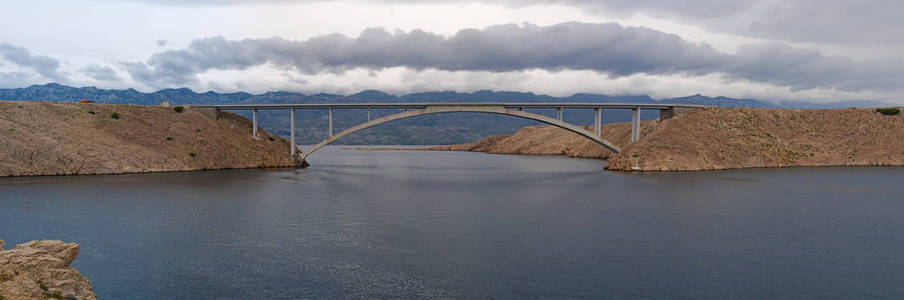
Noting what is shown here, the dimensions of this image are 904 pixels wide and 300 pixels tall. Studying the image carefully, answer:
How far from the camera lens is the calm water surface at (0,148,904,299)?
15766mm

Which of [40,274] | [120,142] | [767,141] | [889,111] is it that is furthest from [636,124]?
[40,274]

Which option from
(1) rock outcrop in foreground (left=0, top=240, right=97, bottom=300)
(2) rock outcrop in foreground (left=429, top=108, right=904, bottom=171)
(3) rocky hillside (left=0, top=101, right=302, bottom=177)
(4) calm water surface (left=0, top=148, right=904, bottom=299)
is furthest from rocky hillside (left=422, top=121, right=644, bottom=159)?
(1) rock outcrop in foreground (left=0, top=240, right=97, bottom=300)

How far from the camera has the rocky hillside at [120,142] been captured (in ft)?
175

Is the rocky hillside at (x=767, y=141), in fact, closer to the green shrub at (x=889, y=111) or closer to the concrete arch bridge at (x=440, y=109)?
the green shrub at (x=889, y=111)

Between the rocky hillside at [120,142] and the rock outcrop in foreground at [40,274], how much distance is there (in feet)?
162

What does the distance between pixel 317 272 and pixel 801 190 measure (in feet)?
140

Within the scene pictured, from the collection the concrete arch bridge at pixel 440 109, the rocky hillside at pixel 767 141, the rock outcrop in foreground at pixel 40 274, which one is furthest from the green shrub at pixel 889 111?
the rock outcrop in foreground at pixel 40 274

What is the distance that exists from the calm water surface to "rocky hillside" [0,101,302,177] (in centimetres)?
1412

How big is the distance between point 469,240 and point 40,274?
14769 mm

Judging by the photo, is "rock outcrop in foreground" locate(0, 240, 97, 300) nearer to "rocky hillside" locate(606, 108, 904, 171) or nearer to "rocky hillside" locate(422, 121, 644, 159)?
"rocky hillside" locate(606, 108, 904, 171)

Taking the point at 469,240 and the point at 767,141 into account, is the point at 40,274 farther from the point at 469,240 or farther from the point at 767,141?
the point at 767,141

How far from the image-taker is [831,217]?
2906 centimetres

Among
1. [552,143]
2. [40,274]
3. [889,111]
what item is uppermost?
[889,111]

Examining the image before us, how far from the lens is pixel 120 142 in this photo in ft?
197
